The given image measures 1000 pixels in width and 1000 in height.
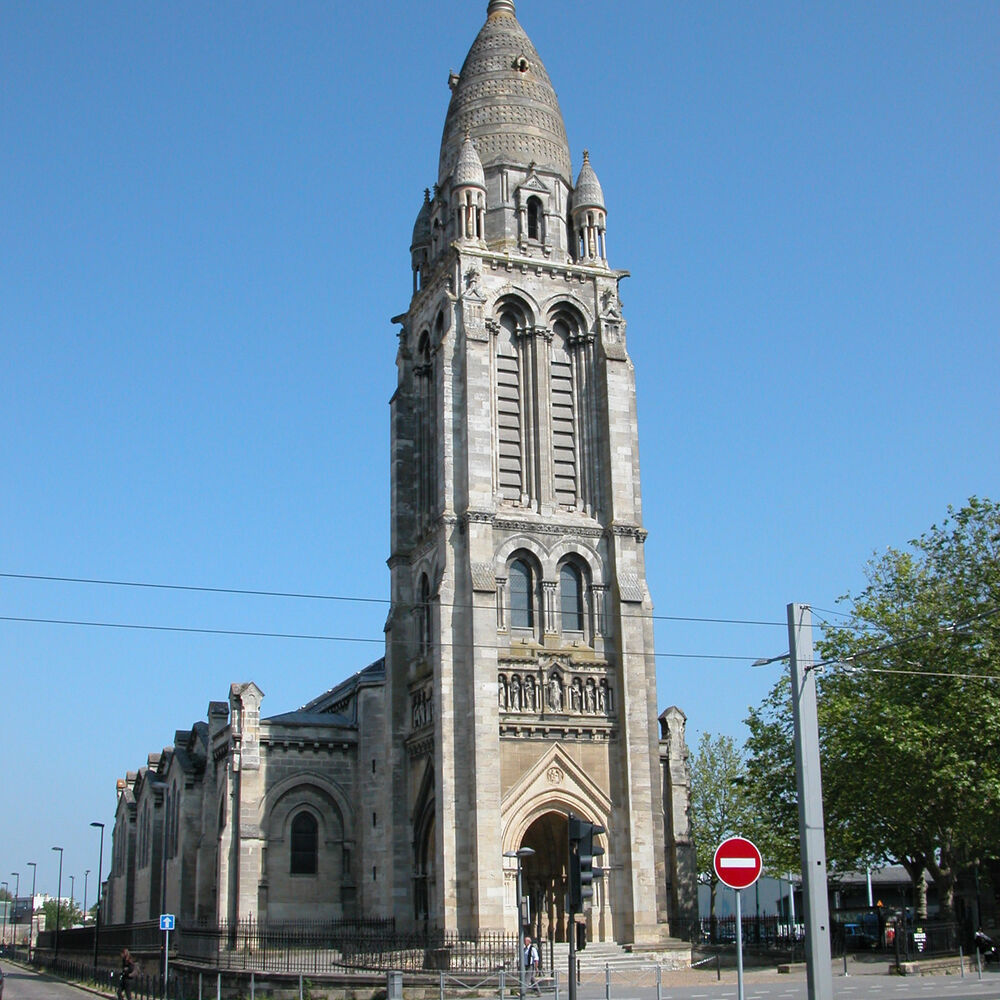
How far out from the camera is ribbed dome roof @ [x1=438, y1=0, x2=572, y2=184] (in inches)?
2067

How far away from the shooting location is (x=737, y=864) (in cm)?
1664

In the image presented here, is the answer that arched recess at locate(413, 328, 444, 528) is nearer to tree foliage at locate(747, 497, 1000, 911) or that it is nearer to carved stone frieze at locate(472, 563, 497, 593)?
carved stone frieze at locate(472, 563, 497, 593)

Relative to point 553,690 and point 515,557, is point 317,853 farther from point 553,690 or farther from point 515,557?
point 515,557

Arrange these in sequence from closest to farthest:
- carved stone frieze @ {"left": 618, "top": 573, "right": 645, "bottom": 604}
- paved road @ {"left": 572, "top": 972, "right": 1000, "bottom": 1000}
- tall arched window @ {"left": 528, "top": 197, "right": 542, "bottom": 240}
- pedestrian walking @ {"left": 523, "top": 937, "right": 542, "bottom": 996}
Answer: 1. paved road @ {"left": 572, "top": 972, "right": 1000, "bottom": 1000}
2. pedestrian walking @ {"left": 523, "top": 937, "right": 542, "bottom": 996}
3. carved stone frieze @ {"left": 618, "top": 573, "right": 645, "bottom": 604}
4. tall arched window @ {"left": 528, "top": 197, "right": 542, "bottom": 240}

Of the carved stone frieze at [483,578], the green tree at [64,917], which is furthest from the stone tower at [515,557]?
the green tree at [64,917]

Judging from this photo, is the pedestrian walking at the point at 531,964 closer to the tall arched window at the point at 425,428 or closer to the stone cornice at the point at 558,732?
the stone cornice at the point at 558,732

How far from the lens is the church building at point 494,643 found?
4375 centimetres

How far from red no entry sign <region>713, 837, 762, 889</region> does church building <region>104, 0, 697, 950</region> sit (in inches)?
1024

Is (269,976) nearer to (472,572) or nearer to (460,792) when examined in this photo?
(460,792)

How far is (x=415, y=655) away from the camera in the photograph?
49.5m

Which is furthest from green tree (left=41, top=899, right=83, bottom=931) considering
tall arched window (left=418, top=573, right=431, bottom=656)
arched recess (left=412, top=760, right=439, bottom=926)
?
tall arched window (left=418, top=573, right=431, bottom=656)

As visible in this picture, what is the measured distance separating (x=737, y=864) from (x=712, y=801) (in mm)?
59212

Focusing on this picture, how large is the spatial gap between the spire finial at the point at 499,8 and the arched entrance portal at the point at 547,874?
34.3 metres

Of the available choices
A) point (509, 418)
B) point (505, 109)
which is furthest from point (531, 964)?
point (505, 109)
